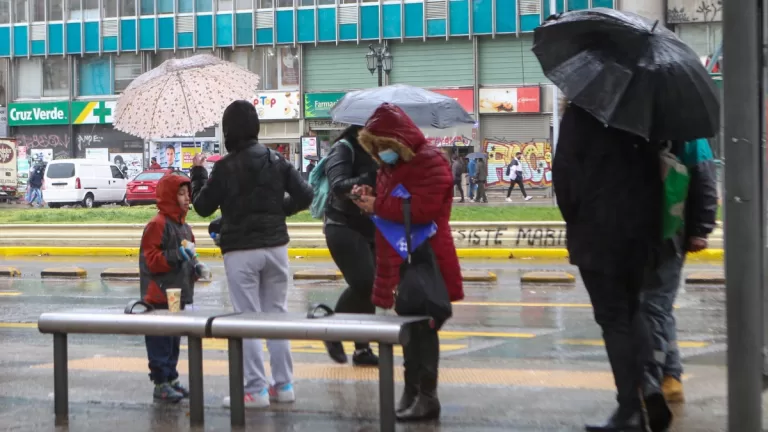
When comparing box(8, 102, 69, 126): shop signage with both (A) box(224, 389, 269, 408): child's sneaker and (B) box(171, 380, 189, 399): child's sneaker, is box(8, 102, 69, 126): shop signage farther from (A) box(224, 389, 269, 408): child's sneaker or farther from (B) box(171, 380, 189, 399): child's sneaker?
(A) box(224, 389, 269, 408): child's sneaker

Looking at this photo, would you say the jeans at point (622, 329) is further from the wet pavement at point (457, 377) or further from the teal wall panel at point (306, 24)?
the teal wall panel at point (306, 24)

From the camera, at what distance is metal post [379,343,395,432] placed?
5316 mm

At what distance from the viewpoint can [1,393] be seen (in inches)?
274

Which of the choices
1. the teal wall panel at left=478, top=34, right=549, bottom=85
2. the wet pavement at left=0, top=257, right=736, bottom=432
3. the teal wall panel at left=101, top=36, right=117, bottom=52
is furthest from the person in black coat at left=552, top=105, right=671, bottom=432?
the teal wall panel at left=101, top=36, right=117, bottom=52

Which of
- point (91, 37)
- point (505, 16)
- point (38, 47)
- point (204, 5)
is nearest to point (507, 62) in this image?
point (505, 16)

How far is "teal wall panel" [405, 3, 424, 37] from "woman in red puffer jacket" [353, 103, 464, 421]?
134ft

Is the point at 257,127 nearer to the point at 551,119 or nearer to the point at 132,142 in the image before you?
the point at 551,119

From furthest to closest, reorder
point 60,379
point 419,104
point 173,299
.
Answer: point 419,104 < point 173,299 < point 60,379

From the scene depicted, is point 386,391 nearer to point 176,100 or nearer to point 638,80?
point 638,80

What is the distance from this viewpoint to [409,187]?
18.6 ft

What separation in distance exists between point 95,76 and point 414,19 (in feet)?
54.5

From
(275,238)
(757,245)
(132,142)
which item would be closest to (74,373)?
(275,238)

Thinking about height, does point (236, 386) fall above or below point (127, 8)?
below

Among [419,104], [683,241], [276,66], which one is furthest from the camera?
[276,66]
